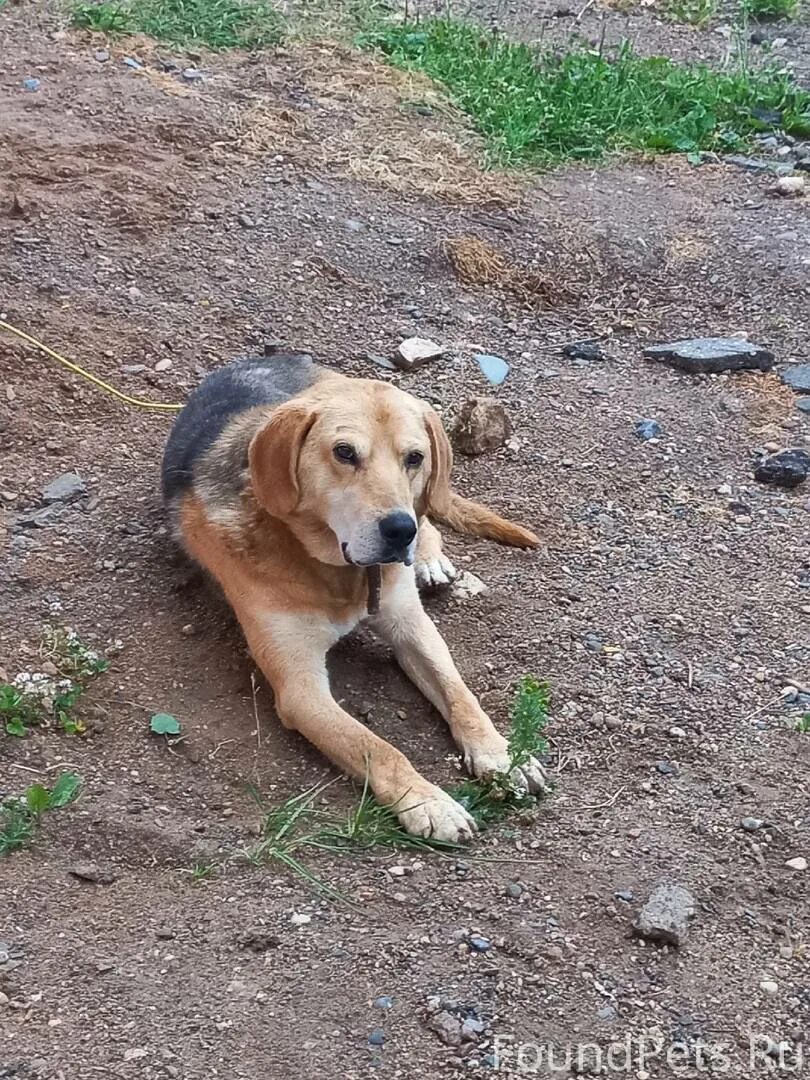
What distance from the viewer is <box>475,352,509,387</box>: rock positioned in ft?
18.9

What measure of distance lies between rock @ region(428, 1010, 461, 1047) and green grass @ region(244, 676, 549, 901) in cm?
51

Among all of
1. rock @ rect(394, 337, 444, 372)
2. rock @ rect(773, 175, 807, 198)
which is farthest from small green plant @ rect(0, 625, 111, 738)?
rock @ rect(773, 175, 807, 198)

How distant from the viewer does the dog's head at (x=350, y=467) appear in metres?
3.61

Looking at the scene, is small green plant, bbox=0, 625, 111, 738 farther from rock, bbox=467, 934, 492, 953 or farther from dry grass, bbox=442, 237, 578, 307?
dry grass, bbox=442, 237, 578, 307

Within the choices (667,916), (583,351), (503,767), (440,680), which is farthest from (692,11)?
(667,916)

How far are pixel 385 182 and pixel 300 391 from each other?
9.71ft

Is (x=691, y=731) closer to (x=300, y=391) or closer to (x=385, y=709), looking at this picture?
(x=385, y=709)

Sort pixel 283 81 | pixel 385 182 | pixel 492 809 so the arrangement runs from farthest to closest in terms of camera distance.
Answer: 1. pixel 283 81
2. pixel 385 182
3. pixel 492 809

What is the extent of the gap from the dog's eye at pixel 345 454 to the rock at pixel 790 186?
4.69 metres

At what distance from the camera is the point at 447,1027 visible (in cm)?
280

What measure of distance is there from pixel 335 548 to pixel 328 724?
0.52m

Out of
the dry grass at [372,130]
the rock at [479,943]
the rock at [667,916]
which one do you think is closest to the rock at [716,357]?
the dry grass at [372,130]

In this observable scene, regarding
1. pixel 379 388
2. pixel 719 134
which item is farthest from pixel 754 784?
pixel 719 134

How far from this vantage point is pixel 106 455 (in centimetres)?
502
